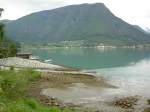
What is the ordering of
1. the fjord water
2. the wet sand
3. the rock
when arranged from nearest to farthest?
the wet sand < the rock < the fjord water

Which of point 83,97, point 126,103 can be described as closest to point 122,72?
point 83,97

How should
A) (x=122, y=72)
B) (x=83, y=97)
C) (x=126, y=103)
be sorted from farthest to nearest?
(x=122, y=72)
(x=83, y=97)
(x=126, y=103)

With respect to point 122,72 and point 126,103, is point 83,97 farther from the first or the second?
point 122,72

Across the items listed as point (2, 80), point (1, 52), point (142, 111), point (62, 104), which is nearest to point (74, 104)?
point (62, 104)

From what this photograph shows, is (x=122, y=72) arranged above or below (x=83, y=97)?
below

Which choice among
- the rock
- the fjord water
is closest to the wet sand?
the rock

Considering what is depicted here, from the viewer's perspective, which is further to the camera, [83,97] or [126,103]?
[83,97]

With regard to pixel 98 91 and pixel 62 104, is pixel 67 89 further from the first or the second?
pixel 62 104

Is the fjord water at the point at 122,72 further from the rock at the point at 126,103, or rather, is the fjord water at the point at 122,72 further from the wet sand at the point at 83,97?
the rock at the point at 126,103

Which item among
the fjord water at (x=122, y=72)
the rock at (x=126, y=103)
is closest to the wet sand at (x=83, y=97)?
the rock at (x=126, y=103)

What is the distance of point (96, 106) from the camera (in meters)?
32.3

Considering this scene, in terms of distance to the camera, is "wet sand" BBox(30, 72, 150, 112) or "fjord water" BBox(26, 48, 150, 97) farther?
"fjord water" BBox(26, 48, 150, 97)

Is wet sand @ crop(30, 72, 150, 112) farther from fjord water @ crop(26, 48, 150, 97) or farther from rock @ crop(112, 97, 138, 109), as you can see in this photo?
fjord water @ crop(26, 48, 150, 97)

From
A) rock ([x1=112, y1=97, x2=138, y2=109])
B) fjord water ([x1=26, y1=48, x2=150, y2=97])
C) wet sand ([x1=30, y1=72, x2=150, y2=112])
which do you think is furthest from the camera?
fjord water ([x1=26, y1=48, x2=150, y2=97])
